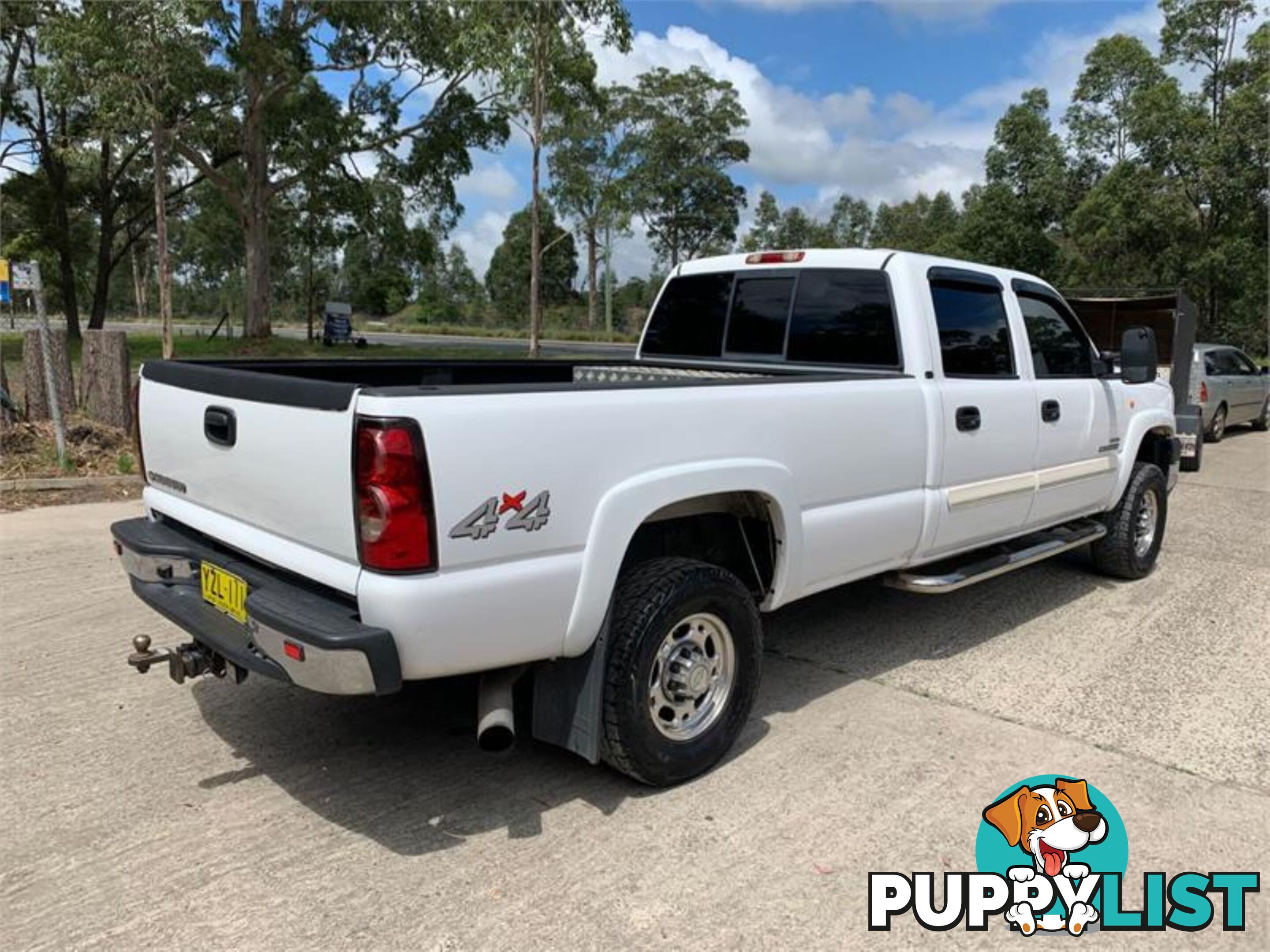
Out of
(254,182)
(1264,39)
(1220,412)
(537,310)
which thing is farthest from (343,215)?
(1264,39)

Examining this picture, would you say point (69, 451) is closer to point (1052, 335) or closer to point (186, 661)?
point (186, 661)

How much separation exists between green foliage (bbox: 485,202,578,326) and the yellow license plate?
213 ft

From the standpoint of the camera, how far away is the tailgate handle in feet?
9.92

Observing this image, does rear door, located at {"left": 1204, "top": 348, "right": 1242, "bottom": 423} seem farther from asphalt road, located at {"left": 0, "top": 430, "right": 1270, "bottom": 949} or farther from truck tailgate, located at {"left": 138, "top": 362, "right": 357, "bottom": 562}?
truck tailgate, located at {"left": 138, "top": 362, "right": 357, "bottom": 562}

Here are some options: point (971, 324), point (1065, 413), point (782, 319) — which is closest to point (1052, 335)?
point (1065, 413)

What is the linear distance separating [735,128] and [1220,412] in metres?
39.2

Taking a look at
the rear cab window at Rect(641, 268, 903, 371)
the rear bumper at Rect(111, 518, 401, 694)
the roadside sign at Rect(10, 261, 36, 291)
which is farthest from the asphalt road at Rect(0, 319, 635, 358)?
the rear bumper at Rect(111, 518, 401, 694)

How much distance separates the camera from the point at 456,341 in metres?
46.1

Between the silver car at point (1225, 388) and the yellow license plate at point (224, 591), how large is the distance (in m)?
13.9

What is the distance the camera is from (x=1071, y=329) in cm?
544

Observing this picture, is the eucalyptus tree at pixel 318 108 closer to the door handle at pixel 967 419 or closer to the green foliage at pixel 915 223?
the door handle at pixel 967 419

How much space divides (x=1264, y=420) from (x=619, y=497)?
17.9 m

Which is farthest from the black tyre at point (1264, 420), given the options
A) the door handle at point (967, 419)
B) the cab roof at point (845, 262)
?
the door handle at point (967, 419)

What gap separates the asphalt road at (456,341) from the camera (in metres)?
37.4
